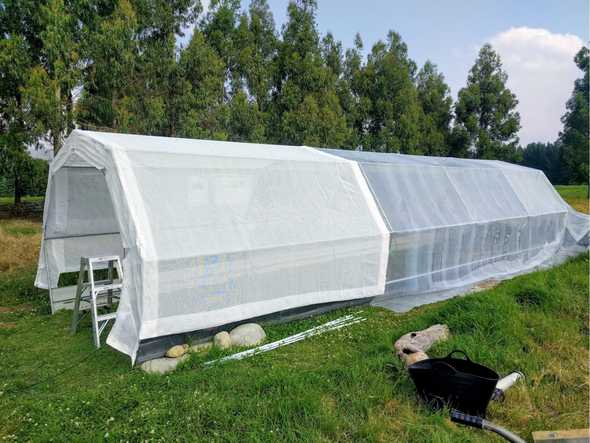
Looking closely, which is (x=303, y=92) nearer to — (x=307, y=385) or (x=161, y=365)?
(x=161, y=365)

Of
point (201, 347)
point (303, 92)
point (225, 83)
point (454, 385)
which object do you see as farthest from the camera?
point (303, 92)

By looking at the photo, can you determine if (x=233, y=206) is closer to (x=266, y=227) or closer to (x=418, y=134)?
(x=266, y=227)

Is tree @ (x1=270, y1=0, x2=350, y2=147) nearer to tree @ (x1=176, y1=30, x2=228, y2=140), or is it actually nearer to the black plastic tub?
tree @ (x1=176, y1=30, x2=228, y2=140)

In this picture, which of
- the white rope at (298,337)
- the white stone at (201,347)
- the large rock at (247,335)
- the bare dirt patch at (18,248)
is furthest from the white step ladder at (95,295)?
the bare dirt patch at (18,248)

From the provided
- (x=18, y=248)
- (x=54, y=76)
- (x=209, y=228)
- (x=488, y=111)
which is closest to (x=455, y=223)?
(x=209, y=228)

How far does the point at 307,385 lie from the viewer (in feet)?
9.57

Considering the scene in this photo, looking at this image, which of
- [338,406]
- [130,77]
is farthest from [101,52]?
[338,406]

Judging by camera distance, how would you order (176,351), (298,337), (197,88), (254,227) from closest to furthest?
(176,351) < (298,337) < (254,227) < (197,88)

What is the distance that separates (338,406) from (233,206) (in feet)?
7.93

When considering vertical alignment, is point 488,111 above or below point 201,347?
above

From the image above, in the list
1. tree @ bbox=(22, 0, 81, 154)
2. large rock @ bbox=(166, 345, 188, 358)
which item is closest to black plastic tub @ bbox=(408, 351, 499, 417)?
large rock @ bbox=(166, 345, 188, 358)

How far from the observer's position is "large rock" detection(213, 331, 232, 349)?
13.0 ft

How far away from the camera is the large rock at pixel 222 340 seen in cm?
397

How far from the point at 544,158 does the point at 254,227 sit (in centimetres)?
5817
